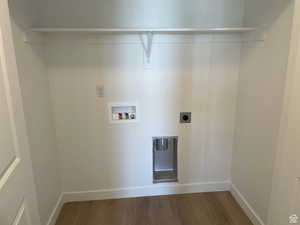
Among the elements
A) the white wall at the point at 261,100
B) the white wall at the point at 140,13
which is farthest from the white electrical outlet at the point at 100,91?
the white wall at the point at 261,100

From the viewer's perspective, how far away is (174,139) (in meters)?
2.29

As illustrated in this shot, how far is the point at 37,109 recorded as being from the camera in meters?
1.76

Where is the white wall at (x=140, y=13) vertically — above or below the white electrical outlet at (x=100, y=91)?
above

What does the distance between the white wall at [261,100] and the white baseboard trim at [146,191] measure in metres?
→ 0.28

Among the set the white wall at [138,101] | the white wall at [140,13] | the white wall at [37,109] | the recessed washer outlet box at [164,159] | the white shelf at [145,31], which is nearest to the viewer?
the white wall at [37,109]

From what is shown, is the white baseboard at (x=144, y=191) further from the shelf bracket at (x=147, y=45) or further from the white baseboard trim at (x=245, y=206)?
the shelf bracket at (x=147, y=45)

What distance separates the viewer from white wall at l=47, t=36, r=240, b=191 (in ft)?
6.61

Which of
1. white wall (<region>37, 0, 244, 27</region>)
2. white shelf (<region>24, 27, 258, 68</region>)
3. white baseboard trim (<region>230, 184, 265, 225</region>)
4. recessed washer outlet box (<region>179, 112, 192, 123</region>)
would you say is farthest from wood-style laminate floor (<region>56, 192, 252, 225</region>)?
white wall (<region>37, 0, 244, 27</region>)

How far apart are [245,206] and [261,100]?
100cm

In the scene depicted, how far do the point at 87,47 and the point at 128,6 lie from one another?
481 mm

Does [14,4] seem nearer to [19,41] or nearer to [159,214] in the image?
[19,41]

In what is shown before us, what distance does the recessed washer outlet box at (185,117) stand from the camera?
221cm

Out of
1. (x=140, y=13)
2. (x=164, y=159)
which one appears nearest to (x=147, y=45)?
(x=140, y=13)

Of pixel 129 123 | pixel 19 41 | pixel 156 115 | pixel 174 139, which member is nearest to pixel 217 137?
pixel 174 139
